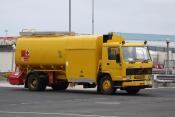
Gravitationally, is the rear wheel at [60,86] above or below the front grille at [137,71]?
below

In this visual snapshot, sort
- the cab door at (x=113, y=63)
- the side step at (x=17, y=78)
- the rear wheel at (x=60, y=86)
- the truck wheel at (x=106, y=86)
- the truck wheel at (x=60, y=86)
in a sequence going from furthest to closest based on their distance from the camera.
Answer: the side step at (x=17, y=78) → the truck wheel at (x=60, y=86) → the rear wheel at (x=60, y=86) → the truck wheel at (x=106, y=86) → the cab door at (x=113, y=63)

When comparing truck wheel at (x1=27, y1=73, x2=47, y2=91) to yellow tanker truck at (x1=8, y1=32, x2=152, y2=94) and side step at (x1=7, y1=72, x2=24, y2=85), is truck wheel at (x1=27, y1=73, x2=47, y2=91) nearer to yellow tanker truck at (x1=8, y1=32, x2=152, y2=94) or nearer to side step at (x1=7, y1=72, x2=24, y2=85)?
yellow tanker truck at (x1=8, y1=32, x2=152, y2=94)

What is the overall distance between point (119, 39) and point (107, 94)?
9.94 feet

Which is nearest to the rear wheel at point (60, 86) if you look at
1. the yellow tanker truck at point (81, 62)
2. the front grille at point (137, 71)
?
the yellow tanker truck at point (81, 62)

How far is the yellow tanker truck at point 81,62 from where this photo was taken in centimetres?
2903

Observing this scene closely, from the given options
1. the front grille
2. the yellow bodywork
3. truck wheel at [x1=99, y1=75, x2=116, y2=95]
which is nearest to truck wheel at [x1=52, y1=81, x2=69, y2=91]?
the yellow bodywork

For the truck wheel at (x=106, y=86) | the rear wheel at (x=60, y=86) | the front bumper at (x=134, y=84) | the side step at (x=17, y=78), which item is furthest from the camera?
the side step at (x=17, y=78)

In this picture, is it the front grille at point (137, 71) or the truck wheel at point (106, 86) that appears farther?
the truck wheel at point (106, 86)

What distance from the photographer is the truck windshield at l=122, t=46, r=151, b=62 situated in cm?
2905

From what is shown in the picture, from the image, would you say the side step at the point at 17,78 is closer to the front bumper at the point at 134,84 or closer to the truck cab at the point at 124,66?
the truck cab at the point at 124,66

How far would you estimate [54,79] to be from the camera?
32.7 m

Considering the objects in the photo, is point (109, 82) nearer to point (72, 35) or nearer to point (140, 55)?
point (140, 55)

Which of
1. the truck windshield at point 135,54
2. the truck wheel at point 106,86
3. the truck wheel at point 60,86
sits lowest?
the truck wheel at point 60,86

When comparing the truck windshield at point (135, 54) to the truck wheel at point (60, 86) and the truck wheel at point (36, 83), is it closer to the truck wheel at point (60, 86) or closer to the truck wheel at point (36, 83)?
the truck wheel at point (60, 86)
